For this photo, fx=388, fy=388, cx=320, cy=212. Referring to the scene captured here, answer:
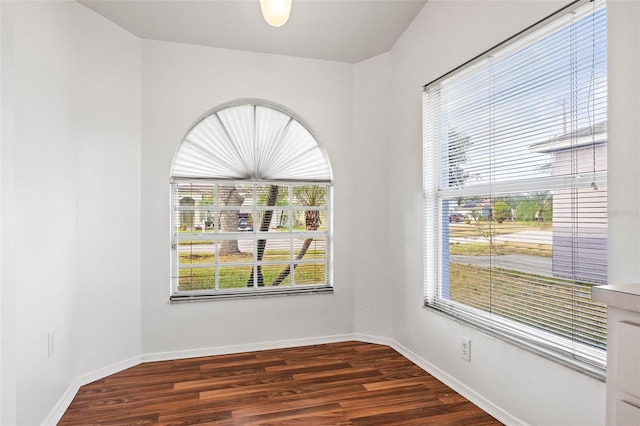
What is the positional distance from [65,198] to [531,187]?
2.71 metres

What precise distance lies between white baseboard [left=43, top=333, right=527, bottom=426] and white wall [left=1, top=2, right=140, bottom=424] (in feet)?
0.20

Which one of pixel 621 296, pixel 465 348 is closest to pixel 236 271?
pixel 465 348

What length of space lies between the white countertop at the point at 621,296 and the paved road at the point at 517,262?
3.16 ft

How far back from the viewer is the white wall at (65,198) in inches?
71.3

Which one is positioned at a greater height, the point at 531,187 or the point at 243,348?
the point at 531,187

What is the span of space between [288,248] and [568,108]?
2.34 metres

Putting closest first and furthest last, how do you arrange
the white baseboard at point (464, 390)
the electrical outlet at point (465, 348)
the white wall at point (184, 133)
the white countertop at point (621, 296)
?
the white countertop at point (621, 296), the white baseboard at point (464, 390), the electrical outlet at point (465, 348), the white wall at point (184, 133)

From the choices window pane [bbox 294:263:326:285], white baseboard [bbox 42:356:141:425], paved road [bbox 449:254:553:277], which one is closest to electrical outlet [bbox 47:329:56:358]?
white baseboard [bbox 42:356:141:425]

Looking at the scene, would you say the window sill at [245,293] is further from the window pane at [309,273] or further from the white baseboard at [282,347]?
the white baseboard at [282,347]

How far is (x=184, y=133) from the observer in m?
3.15

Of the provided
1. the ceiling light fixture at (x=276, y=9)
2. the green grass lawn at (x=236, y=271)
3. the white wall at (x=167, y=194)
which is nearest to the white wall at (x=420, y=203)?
the white wall at (x=167, y=194)

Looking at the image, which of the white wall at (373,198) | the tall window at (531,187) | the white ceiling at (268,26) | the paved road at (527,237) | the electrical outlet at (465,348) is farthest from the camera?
the white wall at (373,198)

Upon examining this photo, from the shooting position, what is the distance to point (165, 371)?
9.41 ft

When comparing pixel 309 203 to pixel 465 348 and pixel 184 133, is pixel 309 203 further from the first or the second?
pixel 465 348
